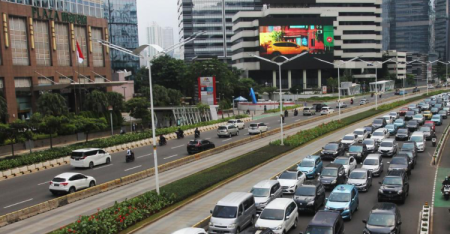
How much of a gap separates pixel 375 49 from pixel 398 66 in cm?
2249

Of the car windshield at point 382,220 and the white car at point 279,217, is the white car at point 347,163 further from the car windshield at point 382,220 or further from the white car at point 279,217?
the car windshield at point 382,220

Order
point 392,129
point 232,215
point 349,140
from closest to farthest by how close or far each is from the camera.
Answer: point 232,215
point 349,140
point 392,129

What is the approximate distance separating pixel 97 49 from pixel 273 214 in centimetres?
7147

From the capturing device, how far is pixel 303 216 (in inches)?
944

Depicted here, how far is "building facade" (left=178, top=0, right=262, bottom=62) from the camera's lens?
189 meters

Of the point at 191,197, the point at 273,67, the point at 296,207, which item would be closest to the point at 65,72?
the point at 191,197

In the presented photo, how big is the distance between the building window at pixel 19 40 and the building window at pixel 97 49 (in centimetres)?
1553

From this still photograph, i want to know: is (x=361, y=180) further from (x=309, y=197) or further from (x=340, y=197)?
(x=309, y=197)

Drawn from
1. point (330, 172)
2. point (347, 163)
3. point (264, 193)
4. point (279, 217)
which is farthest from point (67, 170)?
point (279, 217)

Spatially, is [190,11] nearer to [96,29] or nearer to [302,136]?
[96,29]

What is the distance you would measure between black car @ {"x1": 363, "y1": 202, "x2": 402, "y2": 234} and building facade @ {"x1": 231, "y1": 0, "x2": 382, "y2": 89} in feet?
362

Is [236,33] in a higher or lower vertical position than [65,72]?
higher

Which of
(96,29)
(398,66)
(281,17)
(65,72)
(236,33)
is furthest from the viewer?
(398,66)

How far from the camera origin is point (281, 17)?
478 ft
